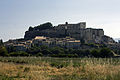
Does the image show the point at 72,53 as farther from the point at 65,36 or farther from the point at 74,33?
the point at 74,33

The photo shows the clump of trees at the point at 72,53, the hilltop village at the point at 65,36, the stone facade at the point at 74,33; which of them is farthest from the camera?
the stone facade at the point at 74,33

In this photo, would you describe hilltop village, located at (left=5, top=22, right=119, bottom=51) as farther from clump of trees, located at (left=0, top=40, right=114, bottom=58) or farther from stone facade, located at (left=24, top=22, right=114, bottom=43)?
clump of trees, located at (left=0, top=40, right=114, bottom=58)

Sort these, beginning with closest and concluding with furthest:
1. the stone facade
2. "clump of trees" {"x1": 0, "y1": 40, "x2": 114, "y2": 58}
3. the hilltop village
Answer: "clump of trees" {"x1": 0, "y1": 40, "x2": 114, "y2": 58}
the hilltop village
the stone facade

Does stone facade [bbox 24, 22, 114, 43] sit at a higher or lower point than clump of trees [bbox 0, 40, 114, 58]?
higher

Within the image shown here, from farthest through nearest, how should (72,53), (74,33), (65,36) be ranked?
(65,36)
(74,33)
(72,53)

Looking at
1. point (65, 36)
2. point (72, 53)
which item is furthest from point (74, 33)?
point (72, 53)

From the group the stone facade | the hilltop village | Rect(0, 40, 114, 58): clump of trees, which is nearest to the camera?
Rect(0, 40, 114, 58): clump of trees

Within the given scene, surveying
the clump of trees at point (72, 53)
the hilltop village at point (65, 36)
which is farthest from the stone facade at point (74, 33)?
the clump of trees at point (72, 53)

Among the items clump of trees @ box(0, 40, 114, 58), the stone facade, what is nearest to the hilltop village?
the stone facade

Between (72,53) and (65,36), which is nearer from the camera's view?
(72,53)

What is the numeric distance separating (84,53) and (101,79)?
41.6 metres

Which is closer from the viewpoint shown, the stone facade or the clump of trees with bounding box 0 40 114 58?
the clump of trees with bounding box 0 40 114 58

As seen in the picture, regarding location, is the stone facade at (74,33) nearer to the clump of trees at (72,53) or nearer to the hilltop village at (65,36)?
the hilltop village at (65,36)

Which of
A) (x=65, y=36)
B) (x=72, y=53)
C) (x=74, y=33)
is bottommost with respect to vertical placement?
(x=72, y=53)
